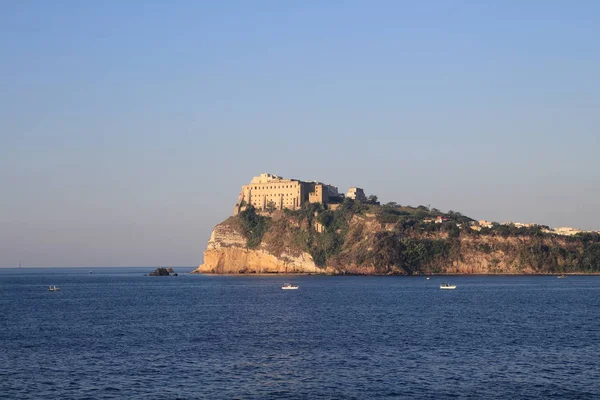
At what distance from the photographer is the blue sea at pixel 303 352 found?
37.0 m

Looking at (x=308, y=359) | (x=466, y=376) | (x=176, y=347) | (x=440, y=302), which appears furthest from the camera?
(x=440, y=302)

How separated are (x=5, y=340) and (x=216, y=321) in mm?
20435

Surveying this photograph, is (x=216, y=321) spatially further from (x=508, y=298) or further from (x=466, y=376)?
(x=508, y=298)

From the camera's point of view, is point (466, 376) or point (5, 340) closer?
point (466, 376)

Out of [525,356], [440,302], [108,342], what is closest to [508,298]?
[440,302]

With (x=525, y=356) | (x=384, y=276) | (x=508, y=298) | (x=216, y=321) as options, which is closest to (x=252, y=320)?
(x=216, y=321)

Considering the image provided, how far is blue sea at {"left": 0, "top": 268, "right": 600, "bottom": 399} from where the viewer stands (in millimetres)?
37000

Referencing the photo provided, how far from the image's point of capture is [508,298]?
10244 cm

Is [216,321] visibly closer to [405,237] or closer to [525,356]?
[525,356]

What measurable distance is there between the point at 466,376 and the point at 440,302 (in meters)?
55.5

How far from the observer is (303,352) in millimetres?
49250

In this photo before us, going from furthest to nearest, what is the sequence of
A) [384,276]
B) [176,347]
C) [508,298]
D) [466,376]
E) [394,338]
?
[384,276], [508,298], [394,338], [176,347], [466,376]

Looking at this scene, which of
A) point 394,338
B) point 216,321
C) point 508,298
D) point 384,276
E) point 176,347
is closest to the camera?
point 176,347

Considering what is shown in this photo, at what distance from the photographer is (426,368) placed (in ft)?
139
